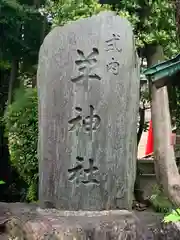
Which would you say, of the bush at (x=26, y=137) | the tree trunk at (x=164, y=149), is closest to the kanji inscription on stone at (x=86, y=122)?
the tree trunk at (x=164, y=149)

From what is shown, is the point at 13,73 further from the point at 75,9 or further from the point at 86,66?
the point at 86,66

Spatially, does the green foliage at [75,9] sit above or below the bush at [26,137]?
above

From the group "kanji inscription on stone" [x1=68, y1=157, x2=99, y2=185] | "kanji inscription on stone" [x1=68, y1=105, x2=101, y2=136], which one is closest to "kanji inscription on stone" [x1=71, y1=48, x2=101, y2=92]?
"kanji inscription on stone" [x1=68, y1=105, x2=101, y2=136]

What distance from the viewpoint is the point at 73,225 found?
4680mm

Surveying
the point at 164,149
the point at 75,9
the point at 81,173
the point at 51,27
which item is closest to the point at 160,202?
the point at 164,149

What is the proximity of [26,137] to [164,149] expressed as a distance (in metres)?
2.70

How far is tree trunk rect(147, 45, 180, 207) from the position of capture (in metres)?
6.28

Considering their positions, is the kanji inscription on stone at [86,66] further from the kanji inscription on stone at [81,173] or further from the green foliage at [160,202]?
the green foliage at [160,202]

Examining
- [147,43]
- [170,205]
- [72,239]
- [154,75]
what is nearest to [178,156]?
[147,43]

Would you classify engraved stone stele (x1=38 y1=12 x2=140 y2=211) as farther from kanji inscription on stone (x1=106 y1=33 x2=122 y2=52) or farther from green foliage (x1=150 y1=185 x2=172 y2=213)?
green foliage (x1=150 y1=185 x2=172 y2=213)

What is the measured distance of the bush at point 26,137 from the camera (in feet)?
25.5

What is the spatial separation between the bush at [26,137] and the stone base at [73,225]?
7.93 ft

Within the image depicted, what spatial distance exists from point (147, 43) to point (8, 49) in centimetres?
368

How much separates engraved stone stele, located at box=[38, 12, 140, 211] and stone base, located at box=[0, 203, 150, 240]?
0.22m
